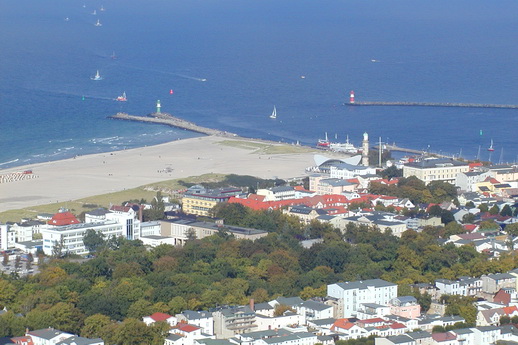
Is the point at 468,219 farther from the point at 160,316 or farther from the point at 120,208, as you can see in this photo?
the point at 160,316

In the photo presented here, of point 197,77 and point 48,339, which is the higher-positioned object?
point 197,77

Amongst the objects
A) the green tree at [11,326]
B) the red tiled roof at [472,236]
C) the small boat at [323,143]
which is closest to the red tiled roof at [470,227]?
the red tiled roof at [472,236]

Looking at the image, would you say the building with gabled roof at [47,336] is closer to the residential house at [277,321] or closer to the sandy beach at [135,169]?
the residential house at [277,321]

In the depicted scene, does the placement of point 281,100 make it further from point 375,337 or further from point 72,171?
point 375,337

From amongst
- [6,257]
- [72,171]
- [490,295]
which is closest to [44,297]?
[6,257]

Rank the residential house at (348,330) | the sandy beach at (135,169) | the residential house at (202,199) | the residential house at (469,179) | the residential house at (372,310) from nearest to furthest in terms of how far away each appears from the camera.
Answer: the residential house at (348,330)
the residential house at (372,310)
the residential house at (202,199)
the sandy beach at (135,169)
the residential house at (469,179)

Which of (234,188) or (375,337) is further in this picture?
(234,188)
